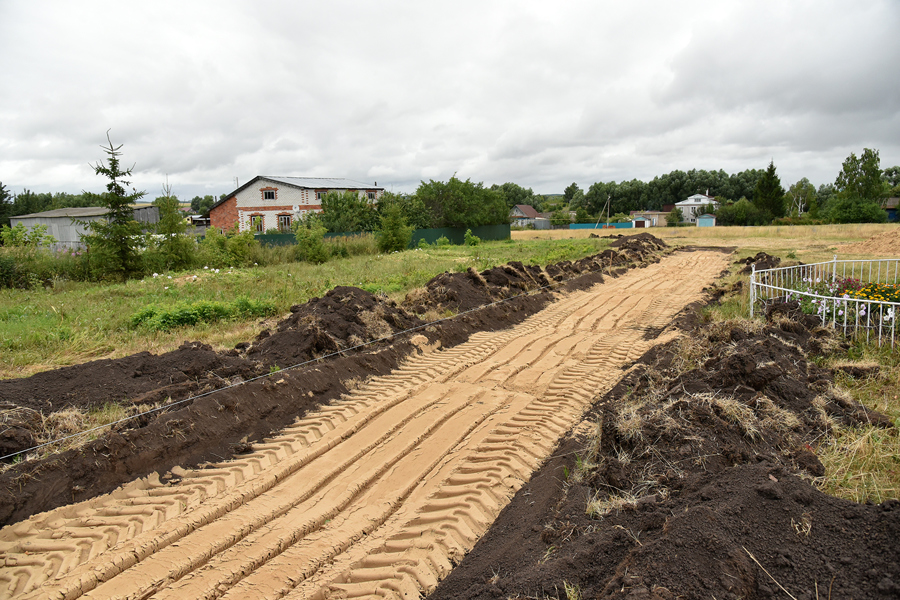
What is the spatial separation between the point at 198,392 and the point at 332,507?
269 cm

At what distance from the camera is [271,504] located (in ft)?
13.5

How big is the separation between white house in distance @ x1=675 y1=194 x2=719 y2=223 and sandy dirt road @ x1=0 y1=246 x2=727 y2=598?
3038 inches

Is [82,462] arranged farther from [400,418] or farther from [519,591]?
[519,591]

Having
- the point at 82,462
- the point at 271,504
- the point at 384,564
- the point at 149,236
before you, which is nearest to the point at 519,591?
the point at 384,564

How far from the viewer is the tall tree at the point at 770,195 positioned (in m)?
57.6

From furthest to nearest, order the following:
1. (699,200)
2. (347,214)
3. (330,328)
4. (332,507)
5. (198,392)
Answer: (699,200), (347,214), (330,328), (198,392), (332,507)

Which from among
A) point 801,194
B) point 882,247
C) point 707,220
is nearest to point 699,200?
point 801,194

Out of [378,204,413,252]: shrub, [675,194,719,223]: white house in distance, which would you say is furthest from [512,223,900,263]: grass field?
[675,194,719,223]: white house in distance

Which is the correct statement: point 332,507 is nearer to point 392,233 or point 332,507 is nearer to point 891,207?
point 392,233

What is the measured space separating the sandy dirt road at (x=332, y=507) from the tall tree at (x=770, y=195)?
206ft

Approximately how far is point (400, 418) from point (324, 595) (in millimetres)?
2556

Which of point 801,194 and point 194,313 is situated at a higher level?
point 801,194

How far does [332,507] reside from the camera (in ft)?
13.2

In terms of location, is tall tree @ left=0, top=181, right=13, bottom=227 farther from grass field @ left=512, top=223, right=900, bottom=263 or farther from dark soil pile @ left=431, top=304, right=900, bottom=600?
dark soil pile @ left=431, top=304, right=900, bottom=600
